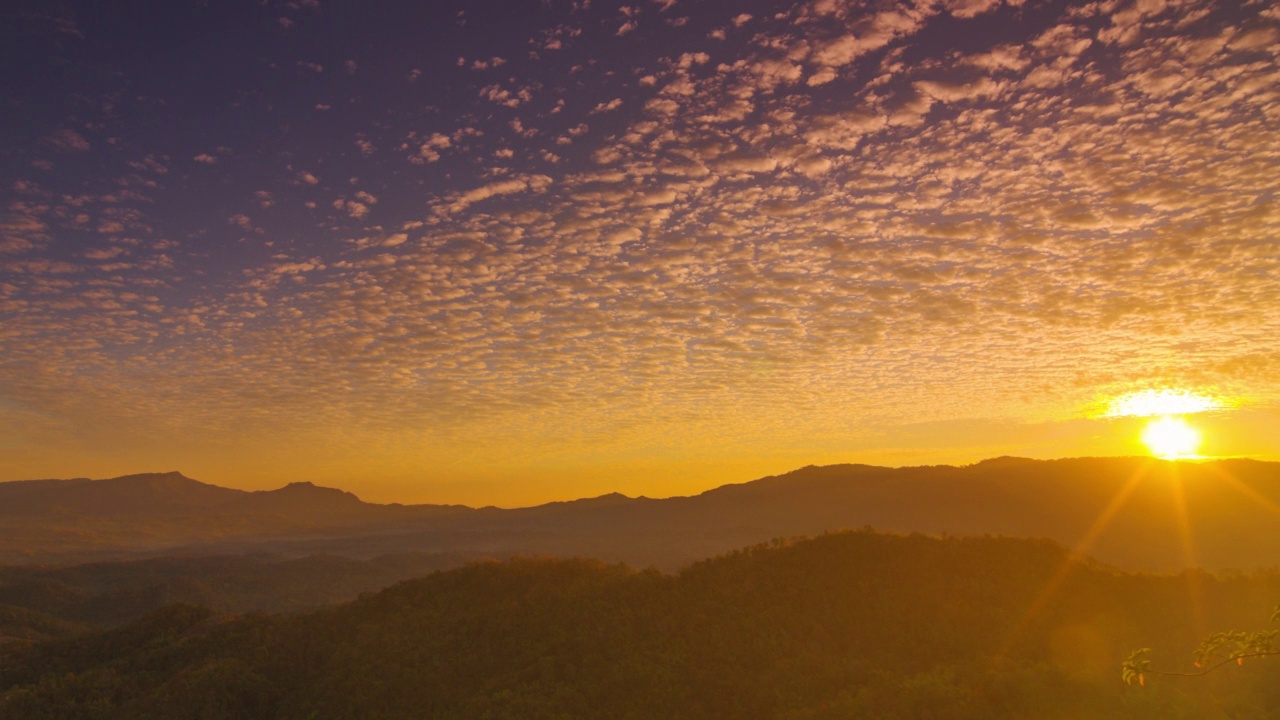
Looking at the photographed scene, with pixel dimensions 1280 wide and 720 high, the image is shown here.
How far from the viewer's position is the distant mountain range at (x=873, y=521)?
258 feet

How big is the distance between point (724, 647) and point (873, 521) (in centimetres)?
9044

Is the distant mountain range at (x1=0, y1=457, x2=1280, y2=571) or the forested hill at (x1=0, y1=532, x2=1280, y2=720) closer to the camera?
the forested hill at (x1=0, y1=532, x2=1280, y2=720)

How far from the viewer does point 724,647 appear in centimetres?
2141

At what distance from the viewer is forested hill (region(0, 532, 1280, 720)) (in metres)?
18.0

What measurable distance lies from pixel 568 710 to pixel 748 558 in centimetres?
972

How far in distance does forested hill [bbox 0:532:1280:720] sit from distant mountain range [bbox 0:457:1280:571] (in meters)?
38.4

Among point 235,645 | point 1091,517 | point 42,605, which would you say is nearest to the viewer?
point 235,645

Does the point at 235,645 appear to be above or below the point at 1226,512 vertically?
below

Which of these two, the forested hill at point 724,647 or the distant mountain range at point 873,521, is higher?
the distant mountain range at point 873,521

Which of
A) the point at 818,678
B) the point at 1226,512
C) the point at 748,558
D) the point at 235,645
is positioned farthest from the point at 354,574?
the point at 1226,512

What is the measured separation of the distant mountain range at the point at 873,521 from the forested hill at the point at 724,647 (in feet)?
126

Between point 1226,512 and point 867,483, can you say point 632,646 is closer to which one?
point 1226,512

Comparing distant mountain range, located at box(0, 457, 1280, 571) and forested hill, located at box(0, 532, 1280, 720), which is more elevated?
distant mountain range, located at box(0, 457, 1280, 571)

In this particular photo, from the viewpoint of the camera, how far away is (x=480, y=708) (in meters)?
19.5
